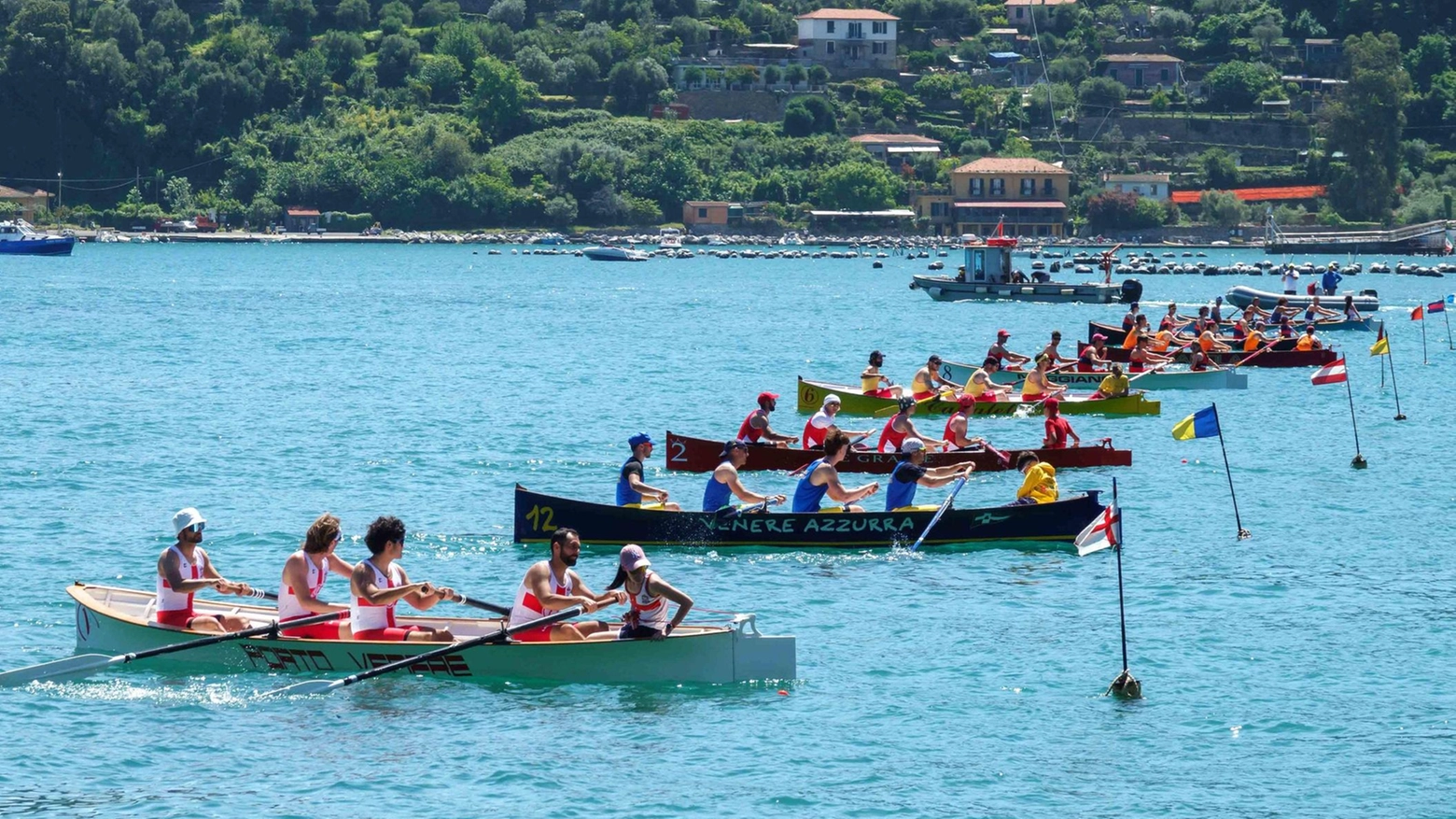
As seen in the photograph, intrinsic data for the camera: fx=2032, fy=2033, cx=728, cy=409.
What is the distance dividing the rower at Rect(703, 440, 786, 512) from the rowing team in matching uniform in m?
7.24

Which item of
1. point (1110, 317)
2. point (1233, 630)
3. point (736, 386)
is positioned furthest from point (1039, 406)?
point (1110, 317)

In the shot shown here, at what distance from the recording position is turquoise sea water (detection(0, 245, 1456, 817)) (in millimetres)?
21703

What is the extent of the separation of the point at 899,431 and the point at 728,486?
8086 millimetres

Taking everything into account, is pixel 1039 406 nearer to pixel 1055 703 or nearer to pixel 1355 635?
pixel 1355 635

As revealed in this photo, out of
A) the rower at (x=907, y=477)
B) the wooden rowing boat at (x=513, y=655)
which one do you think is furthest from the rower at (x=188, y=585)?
the rower at (x=907, y=477)

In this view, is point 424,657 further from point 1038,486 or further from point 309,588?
point 1038,486

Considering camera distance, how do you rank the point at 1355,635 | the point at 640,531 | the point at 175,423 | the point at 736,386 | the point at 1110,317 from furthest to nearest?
the point at 1110,317 < the point at 736,386 < the point at 175,423 < the point at 640,531 < the point at 1355,635

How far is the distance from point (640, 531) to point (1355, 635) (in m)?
11.2

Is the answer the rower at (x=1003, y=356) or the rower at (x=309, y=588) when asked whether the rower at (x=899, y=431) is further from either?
the rower at (x=309, y=588)

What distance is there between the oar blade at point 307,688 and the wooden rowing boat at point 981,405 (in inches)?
1091

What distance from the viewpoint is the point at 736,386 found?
66.8 metres

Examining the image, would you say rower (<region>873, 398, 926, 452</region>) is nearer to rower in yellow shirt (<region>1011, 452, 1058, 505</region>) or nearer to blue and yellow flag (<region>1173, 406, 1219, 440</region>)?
rower in yellow shirt (<region>1011, 452, 1058, 505</region>)

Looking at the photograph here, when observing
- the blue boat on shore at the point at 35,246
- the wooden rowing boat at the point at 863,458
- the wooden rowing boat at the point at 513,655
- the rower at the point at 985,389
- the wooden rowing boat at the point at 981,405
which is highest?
the blue boat on shore at the point at 35,246

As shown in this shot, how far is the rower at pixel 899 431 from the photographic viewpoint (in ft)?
129
